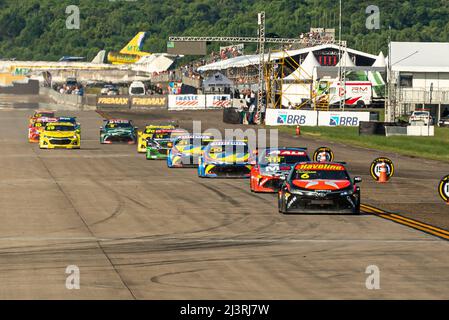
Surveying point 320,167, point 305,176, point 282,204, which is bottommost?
point 282,204

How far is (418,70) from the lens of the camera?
100 m

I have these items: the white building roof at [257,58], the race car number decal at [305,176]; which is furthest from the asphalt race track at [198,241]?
the white building roof at [257,58]

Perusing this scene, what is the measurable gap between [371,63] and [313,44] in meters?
9.00

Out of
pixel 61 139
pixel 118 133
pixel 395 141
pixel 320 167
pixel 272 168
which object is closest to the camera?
pixel 320 167

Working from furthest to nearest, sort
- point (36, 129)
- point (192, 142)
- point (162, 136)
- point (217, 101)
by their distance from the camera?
point (217, 101), point (36, 129), point (162, 136), point (192, 142)

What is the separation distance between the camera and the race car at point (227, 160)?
3972 cm

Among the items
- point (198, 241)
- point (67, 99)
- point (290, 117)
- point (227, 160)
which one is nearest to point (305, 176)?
point (198, 241)

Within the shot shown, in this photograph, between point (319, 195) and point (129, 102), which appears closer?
point (319, 195)

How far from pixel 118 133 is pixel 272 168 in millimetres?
27383

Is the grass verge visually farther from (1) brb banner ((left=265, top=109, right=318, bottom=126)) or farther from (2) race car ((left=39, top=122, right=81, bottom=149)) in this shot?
(2) race car ((left=39, top=122, right=81, bottom=149))

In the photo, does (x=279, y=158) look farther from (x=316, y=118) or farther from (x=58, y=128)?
(x=316, y=118)

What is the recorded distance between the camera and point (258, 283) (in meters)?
18.0

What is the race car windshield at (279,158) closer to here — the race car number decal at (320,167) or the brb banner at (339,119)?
the race car number decal at (320,167)

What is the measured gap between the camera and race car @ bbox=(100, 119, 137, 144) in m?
60.5
